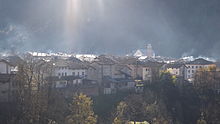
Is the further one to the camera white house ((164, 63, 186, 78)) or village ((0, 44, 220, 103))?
white house ((164, 63, 186, 78))

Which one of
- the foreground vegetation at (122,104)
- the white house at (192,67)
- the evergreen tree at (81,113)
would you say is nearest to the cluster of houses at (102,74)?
the white house at (192,67)

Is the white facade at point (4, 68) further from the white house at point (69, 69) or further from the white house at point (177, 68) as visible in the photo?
the white house at point (177, 68)

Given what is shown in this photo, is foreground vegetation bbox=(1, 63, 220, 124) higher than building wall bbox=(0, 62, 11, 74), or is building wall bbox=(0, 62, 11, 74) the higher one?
building wall bbox=(0, 62, 11, 74)

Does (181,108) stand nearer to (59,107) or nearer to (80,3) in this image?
(59,107)

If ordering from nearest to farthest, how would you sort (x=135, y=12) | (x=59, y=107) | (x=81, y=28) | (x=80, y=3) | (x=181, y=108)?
(x=59, y=107) → (x=181, y=108) → (x=81, y=28) → (x=80, y=3) → (x=135, y=12)

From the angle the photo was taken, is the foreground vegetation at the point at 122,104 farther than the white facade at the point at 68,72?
No

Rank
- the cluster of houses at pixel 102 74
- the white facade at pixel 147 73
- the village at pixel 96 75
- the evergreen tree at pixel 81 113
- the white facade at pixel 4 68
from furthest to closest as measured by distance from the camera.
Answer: the white facade at pixel 147 73, the cluster of houses at pixel 102 74, the white facade at pixel 4 68, the village at pixel 96 75, the evergreen tree at pixel 81 113

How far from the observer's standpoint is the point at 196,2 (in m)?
74.6

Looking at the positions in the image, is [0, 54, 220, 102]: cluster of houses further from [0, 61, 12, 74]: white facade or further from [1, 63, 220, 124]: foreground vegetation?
[1, 63, 220, 124]: foreground vegetation

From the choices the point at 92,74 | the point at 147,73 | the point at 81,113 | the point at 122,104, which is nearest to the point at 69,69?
the point at 92,74

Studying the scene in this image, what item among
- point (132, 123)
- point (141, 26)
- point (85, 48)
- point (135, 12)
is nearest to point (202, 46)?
point (141, 26)

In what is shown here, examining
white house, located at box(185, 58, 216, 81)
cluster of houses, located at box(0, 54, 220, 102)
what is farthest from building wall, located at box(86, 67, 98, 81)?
white house, located at box(185, 58, 216, 81)

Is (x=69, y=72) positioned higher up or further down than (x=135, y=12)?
further down

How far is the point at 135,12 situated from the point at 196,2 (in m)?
12.7
